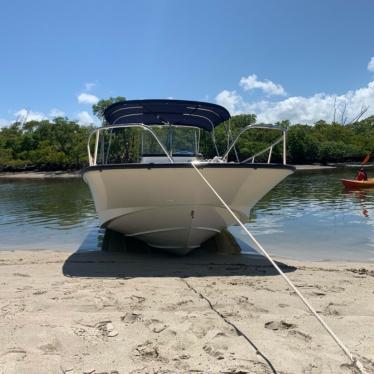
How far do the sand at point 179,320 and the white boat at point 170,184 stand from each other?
0.81 meters

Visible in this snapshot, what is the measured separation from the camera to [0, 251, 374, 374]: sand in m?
3.34

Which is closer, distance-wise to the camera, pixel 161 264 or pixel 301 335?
pixel 301 335

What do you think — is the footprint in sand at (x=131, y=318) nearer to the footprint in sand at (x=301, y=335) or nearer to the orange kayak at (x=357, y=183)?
the footprint in sand at (x=301, y=335)

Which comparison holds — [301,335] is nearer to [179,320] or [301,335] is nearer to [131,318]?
[179,320]

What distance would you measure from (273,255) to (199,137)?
3.20 meters

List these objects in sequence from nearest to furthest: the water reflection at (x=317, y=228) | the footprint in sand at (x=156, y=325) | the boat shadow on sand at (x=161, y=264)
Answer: the footprint in sand at (x=156, y=325)
the boat shadow on sand at (x=161, y=264)
the water reflection at (x=317, y=228)

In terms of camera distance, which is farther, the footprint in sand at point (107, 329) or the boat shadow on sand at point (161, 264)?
the boat shadow on sand at point (161, 264)

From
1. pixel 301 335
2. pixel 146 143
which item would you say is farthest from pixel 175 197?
pixel 301 335

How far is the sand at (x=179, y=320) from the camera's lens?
3.34 m

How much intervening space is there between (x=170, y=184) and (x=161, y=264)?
4.89 ft

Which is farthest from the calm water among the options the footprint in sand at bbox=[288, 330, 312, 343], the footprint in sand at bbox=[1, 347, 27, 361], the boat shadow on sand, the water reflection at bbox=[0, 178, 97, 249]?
the footprint in sand at bbox=[1, 347, 27, 361]

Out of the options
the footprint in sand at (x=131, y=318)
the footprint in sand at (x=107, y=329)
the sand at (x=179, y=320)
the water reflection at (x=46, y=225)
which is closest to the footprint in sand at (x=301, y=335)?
the sand at (x=179, y=320)

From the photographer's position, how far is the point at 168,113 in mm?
9352

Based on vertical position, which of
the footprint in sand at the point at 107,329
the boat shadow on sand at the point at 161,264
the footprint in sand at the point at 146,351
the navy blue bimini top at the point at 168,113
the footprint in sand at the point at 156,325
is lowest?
the boat shadow on sand at the point at 161,264
